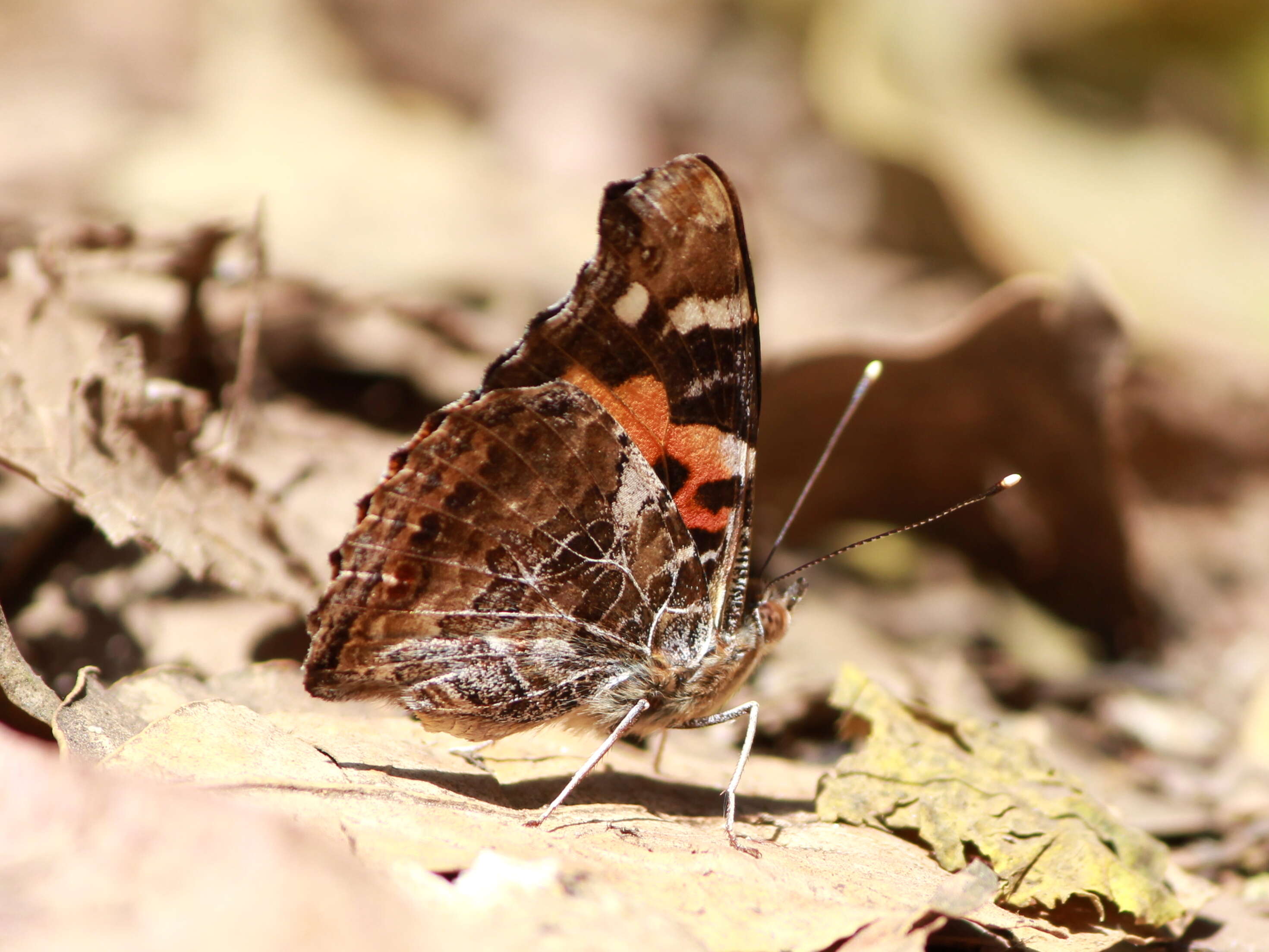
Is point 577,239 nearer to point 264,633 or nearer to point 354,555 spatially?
point 264,633

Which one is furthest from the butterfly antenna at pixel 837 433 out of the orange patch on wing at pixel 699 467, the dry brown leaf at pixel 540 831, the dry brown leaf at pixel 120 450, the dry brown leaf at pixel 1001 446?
the dry brown leaf at pixel 120 450

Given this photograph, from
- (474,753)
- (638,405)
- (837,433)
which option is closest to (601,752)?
(474,753)

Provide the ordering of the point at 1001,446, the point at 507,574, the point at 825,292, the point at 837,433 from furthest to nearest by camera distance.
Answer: the point at 825,292
the point at 1001,446
the point at 837,433
the point at 507,574

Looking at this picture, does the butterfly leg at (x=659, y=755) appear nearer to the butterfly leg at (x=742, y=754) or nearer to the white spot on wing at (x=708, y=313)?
the butterfly leg at (x=742, y=754)

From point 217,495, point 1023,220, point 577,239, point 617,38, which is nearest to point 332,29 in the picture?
point 617,38

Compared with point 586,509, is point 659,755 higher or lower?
lower

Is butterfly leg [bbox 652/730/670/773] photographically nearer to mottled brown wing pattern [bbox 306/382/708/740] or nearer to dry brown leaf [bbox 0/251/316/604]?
mottled brown wing pattern [bbox 306/382/708/740]

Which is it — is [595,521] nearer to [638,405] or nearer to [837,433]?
[638,405]

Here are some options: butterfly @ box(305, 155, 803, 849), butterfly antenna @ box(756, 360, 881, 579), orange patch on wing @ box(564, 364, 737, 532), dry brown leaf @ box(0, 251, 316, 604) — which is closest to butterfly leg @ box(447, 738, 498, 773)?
butterfly @ box(305, 155, 803, 849)
